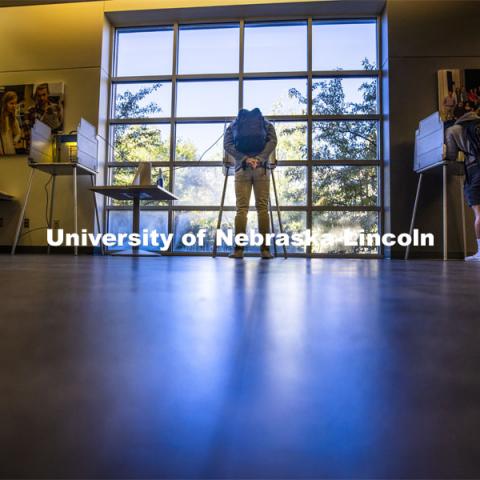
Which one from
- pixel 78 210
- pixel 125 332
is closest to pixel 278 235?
pixel 78 210

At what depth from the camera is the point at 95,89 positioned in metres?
5.07

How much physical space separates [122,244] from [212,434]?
5.28 m

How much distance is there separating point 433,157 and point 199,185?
262 centimetres

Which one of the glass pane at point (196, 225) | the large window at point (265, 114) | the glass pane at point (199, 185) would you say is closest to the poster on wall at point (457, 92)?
the large window at point (265, 114)

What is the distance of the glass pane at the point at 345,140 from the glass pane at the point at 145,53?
2046mm

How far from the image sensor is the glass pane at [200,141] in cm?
509

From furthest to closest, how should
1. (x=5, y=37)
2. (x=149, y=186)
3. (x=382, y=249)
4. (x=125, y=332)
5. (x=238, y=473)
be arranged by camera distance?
1. (x=5, y=37)
2. (x=382, y=249)
3. (x=149, y=186)
4. (x=125, y=332)
5. (x=238, y=473)

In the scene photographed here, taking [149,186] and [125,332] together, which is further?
[149,186]

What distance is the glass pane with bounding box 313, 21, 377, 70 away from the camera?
5.02 m

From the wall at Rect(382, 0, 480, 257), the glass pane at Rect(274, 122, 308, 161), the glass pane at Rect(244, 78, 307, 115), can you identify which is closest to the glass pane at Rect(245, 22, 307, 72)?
the glass pane at Rect(244, 78, 307, 115)

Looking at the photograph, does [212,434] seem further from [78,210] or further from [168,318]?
[78,210]

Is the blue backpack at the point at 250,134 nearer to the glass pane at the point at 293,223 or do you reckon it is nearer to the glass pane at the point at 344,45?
the glass pane at the point at 293,223

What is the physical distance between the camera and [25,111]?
5074 millimetres

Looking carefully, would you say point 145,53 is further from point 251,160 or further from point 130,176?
point 251,160
